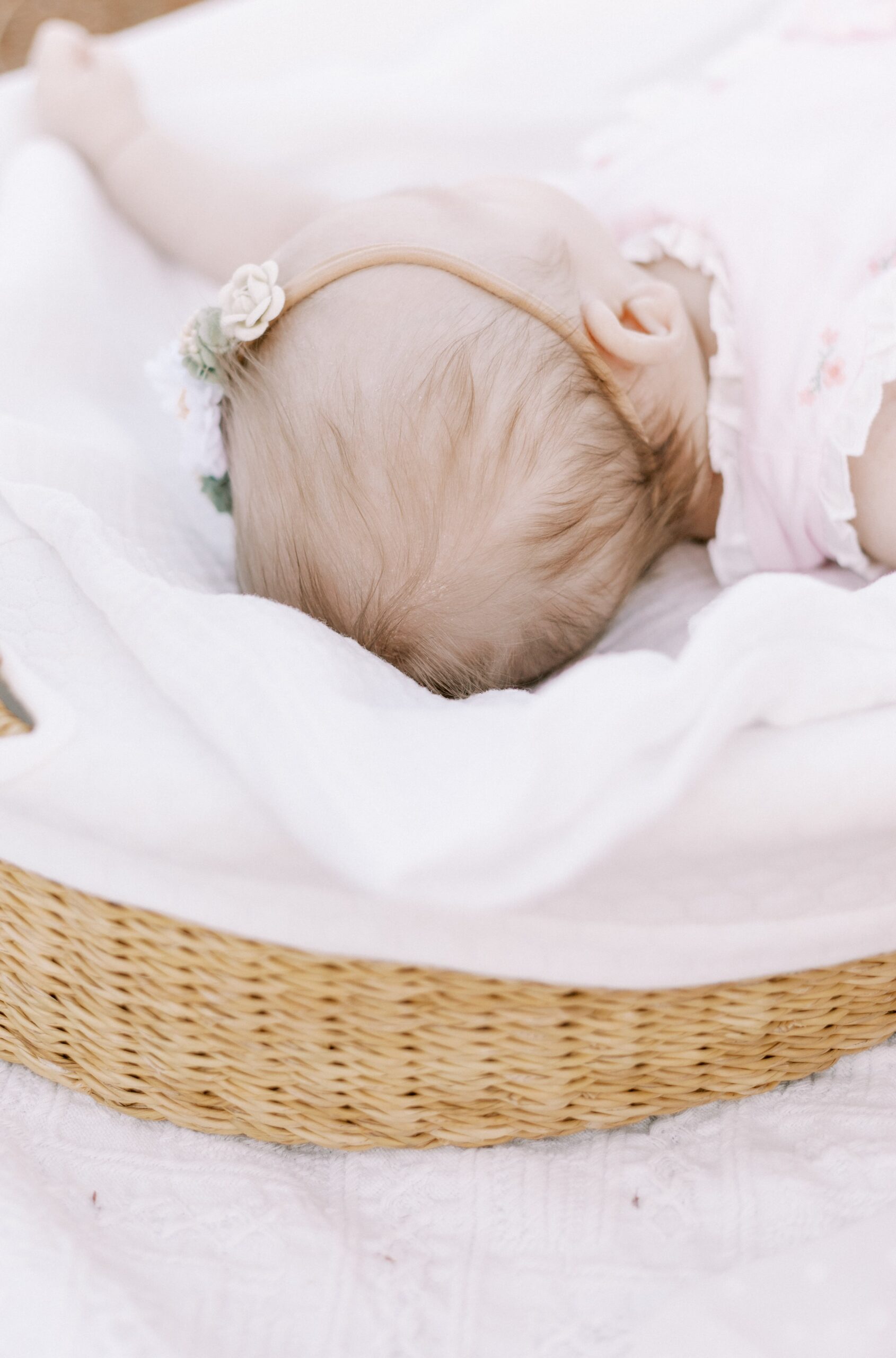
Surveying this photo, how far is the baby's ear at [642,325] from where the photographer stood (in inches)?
→ 33.1

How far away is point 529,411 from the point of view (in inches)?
31.3

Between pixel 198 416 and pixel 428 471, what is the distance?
0.20 m

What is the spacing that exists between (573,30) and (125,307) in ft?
2.20

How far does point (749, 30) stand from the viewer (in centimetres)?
142

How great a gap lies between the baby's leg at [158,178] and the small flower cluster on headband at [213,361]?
0.35 m

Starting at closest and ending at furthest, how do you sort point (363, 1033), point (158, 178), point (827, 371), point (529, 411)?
point (363, 1033) → point (529, 411) → point (827, 371) → point (158, 178)

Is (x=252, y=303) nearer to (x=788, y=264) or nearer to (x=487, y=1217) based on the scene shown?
(x=788, y=264)

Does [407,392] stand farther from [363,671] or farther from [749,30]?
[749,30]

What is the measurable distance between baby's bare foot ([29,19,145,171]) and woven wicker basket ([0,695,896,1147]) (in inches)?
32.2

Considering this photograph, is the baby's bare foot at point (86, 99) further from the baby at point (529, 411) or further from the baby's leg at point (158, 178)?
the baby at point (529, 411)

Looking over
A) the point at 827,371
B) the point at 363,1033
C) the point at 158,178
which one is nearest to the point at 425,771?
the point at 363,1033

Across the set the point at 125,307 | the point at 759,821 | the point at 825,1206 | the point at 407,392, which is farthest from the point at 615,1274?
the point at 125,307

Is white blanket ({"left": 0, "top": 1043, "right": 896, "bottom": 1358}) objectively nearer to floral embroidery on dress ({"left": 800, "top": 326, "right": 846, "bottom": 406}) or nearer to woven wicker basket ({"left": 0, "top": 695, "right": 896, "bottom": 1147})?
woven wicker basket ({"left": 0, "top": 695, "right": 896, "bottom": 1147})

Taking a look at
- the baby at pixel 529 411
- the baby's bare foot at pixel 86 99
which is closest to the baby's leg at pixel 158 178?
the baby's bare foot at pixel 86 99
